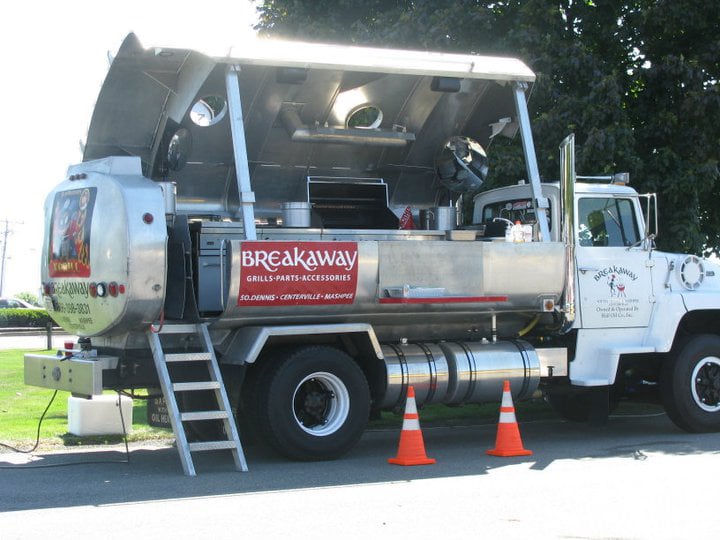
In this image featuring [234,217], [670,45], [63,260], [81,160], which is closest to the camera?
[63,260]


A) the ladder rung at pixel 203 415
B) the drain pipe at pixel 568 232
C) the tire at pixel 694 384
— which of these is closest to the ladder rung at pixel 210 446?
the ladder rung at pixel 203 415

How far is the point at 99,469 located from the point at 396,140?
543 centimetres

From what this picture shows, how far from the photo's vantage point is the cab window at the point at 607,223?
12148 millimetres

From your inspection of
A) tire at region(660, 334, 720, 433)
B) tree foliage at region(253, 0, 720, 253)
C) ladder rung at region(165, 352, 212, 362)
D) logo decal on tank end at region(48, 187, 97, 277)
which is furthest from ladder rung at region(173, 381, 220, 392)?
tree foliage at region(253, 0, 720, 253)

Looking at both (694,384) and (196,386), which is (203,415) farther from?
(694,384)

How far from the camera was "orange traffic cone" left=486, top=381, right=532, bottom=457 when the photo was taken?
1055cm

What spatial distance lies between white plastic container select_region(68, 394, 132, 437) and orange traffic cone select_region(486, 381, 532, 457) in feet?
12.9

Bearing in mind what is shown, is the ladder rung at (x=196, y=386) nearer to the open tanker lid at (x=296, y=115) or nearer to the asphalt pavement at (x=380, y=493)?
the asphalt pavement at (x=380, y=493)

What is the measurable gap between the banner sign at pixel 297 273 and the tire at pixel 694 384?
13.3ft

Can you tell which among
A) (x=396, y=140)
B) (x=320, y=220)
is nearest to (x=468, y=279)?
(x=320, y=220)

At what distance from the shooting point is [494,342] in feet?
38.5

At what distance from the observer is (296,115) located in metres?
12.5

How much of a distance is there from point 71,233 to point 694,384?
6870mm

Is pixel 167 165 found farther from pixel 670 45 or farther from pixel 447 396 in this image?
pixel 670 45
